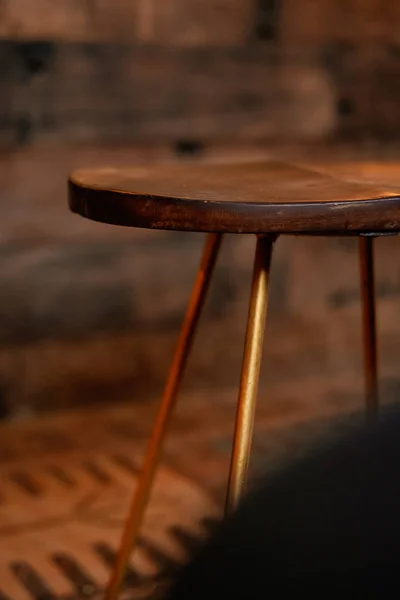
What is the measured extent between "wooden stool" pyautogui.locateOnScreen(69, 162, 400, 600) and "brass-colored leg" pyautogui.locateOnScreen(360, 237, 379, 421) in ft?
0.53

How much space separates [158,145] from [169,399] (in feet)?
3.23

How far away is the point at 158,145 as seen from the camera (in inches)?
77.8

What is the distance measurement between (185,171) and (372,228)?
0.34 metres

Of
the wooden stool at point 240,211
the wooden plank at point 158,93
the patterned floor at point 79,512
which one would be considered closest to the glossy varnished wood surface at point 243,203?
the wooden stool at point 240,211

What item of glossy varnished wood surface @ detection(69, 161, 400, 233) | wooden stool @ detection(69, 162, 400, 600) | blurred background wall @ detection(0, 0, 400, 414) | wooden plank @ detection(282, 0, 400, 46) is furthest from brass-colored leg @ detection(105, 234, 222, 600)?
wooden plank @ detection(282, 0, 400, 46)

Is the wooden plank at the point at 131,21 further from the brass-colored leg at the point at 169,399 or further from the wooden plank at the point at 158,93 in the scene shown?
the brass-colored leg at the point at 169,399

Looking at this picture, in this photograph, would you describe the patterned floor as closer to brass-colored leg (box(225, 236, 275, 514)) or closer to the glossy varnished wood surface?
brass-colored leg (box(225, 236, 275, 514))

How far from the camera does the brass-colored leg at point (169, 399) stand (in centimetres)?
110

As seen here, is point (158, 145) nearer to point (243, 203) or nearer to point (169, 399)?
point (169, 399)

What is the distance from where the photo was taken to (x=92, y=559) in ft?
4.44

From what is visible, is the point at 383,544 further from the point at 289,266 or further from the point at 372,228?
the point at 289,266

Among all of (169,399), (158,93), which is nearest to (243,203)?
(169,399)

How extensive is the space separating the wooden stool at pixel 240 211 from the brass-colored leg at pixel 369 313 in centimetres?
16

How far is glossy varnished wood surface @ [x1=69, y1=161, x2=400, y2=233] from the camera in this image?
834 mm
